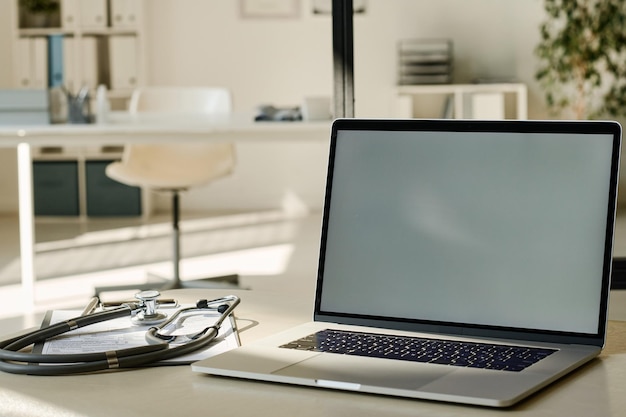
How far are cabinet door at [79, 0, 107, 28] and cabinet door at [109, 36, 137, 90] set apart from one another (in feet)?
0.36

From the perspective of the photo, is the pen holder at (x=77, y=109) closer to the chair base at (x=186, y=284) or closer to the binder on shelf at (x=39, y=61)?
the chair base at (x=186, y=284)

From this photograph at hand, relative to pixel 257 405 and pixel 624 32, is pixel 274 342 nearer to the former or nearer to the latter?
pixel 257 405

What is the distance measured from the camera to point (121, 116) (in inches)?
161

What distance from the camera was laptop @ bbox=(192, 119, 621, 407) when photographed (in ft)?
3.10

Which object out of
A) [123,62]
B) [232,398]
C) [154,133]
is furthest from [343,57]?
[123,62]

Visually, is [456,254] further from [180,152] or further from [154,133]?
[180,152]

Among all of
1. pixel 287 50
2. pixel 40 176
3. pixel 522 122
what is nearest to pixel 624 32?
pixel 522 122

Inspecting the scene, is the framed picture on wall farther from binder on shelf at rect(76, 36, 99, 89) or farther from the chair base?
the chair base

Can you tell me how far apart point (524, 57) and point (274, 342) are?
7.21 feet

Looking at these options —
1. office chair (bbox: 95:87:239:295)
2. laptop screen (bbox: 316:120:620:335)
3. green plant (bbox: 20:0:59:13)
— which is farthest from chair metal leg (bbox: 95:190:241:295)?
laptop screen (bbox: 316:120:620:335)

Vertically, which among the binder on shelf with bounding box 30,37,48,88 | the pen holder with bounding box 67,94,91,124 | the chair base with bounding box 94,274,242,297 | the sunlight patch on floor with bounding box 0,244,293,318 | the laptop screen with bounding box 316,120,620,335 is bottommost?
the sunlight patch on floor with bounding box 0,244,293,318

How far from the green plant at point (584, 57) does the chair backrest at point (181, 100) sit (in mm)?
Answer: 1717

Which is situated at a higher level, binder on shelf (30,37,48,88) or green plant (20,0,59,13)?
green plant (20,0,59,13)

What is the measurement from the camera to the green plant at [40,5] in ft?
20.1
